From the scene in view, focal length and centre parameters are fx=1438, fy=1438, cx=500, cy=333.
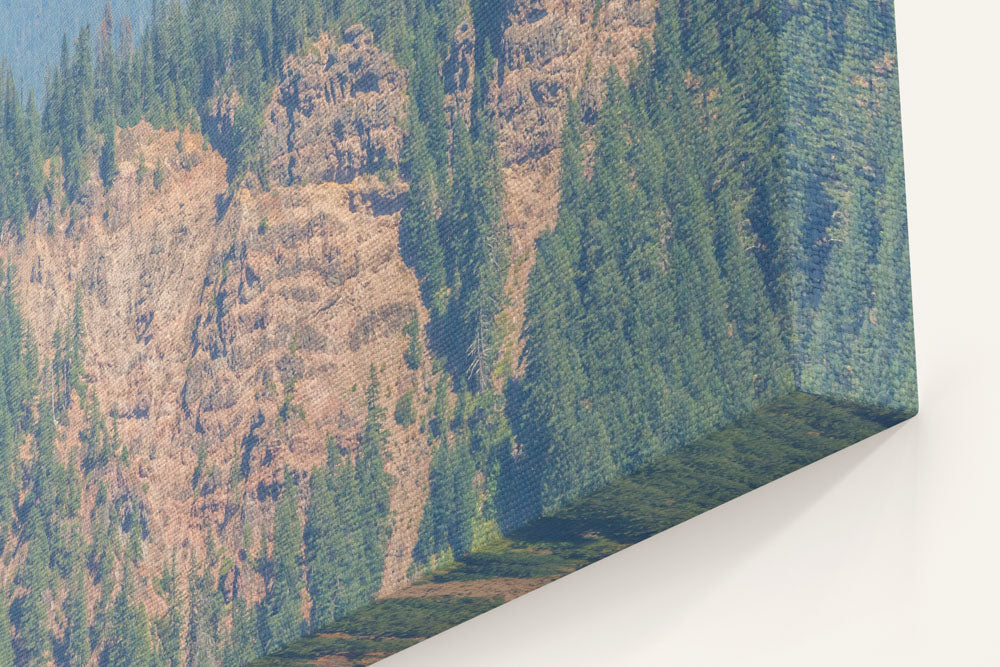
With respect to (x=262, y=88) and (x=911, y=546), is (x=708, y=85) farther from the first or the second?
(x=262, y=88)

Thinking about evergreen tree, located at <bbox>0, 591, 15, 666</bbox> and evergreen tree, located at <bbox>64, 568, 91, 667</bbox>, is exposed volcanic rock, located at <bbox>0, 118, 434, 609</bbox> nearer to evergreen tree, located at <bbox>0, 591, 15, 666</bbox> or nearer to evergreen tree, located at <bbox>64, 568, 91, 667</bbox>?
evergreen tree, located at <bbox>64, 568, 91, 667</bbox>

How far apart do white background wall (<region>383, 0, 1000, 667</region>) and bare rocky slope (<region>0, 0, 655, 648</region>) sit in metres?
0.92

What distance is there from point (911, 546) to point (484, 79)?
2.21 metres

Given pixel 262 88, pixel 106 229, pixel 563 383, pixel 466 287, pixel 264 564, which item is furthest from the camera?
pixel 106 229

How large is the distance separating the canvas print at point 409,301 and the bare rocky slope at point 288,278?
0.05 feet

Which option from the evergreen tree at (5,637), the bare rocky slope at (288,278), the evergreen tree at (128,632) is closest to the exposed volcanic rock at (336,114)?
the bare rocky slope at (288,278)

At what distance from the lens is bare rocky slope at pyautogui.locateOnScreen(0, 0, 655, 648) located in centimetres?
496

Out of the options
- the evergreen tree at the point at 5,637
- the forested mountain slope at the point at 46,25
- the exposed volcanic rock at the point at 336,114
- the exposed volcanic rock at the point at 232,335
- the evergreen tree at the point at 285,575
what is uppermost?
the forested mountain slope at the point at 46,25

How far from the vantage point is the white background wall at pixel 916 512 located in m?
4.00

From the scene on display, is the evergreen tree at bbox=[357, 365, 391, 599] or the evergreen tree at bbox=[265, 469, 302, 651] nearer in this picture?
the evergreen tree at bbox=[357, 365, 391, 599]

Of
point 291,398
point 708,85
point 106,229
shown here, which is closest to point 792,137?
point 708,85

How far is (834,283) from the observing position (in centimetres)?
418

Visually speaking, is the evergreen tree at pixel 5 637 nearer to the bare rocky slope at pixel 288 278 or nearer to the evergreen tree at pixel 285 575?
the bare rocky slope at pixel 288 278

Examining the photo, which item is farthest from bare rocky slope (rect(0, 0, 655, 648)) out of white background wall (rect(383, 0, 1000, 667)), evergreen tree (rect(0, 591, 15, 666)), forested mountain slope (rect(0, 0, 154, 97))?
white background wall (rect(383, 0, 1000, 667))
